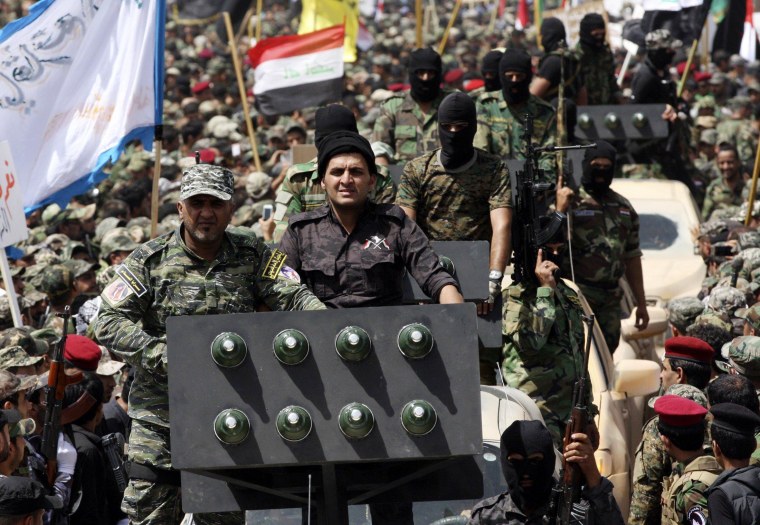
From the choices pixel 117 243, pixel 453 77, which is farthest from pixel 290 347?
pixel 453 77

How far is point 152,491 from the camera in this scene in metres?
6.18

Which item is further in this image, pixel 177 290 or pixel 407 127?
pixel 407 127

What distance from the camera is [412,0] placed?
43.5m

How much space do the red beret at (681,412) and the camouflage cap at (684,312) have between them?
2.90 metres

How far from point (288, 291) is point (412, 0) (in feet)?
125

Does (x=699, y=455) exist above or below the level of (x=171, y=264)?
below

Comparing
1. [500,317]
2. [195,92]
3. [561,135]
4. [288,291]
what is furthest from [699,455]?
[195,92]

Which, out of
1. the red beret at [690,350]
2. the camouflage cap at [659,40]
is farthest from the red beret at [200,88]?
the red beret at [690,350]

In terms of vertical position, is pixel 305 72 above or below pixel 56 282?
above

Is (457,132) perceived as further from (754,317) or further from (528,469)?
(528,469)

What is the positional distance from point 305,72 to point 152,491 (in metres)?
10.4

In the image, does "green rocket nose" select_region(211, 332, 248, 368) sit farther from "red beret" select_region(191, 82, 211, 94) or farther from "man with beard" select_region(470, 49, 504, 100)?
"red beret" select_region(191, 82, 211, 94)

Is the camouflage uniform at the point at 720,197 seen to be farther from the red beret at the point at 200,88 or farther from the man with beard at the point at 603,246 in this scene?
the red beret at the point at 200,88

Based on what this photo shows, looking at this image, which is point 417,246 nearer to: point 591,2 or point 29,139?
point 29,139
